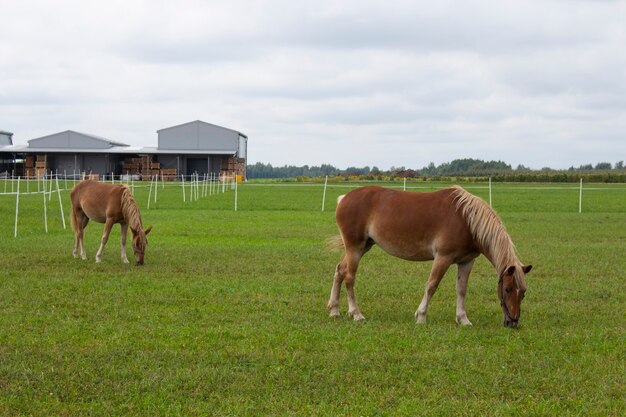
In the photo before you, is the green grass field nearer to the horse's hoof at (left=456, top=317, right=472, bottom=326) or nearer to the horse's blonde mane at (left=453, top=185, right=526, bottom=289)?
the horse's hoof at (left=456, top=317, right=472, bottom=326)

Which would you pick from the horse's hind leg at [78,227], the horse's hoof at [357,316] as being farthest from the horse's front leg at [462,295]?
the horse's hind leg at [78,227]

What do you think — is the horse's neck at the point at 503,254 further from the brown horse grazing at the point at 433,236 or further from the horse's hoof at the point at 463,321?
the horse's hoof at the point at 463,321

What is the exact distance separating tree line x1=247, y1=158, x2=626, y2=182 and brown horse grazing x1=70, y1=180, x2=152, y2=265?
64.2 meters

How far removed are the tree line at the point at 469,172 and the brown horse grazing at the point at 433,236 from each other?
66.6m

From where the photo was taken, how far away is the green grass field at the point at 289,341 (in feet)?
18.5

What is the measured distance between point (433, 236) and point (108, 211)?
7397 millimetres

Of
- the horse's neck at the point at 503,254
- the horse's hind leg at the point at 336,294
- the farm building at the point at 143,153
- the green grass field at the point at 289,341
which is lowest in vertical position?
the green grass field at the point at 289,341

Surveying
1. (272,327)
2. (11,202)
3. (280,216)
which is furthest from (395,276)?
(11,202)

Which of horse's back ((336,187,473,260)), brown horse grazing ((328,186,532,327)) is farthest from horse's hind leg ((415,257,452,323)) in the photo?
horse's back ((336,187,473,260))

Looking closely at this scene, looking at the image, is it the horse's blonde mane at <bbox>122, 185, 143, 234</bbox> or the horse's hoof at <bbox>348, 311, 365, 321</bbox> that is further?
the horse's blonde mane at <bbox>122, 185, 143, 234</bbox>

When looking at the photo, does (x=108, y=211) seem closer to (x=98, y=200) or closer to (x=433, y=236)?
(x=98, y=200)

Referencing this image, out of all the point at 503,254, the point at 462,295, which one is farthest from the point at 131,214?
the point at 503,254

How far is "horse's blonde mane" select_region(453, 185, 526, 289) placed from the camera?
810 cm

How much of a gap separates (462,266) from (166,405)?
4.37 m
